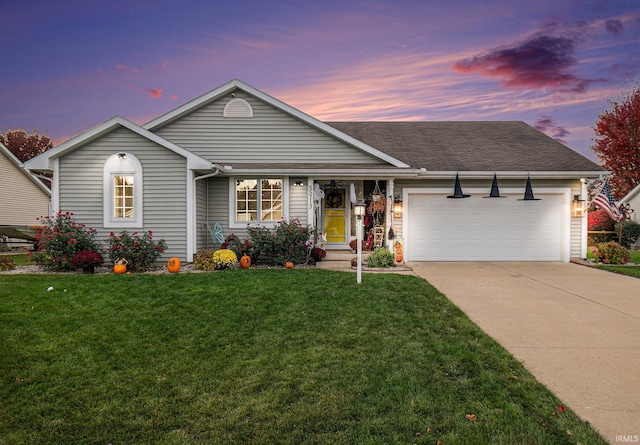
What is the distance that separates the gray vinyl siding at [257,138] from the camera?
38.4 feet

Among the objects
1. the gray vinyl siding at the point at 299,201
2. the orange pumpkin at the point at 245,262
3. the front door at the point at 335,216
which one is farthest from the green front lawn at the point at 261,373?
the front door at the point at 335,216

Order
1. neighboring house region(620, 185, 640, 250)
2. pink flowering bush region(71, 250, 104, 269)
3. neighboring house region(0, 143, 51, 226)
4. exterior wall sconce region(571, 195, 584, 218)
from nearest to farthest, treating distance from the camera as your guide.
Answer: pink flowering bush region(71, 250, 104, 269) → exterior wall sconce region(571, 195, 584, 218) → neighboring house region(0, 143, 51, 226) → neighboring house region(620, 185, 640, 250)

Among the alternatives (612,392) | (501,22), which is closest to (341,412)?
(612,392)

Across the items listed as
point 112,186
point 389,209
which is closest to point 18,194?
point 112,186

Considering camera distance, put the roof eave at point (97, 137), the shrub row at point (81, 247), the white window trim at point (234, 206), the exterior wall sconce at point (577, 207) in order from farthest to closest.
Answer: the exterior wall sconce at point (577, 207)
the white window trim at point (234, 206)
the roof eave at point (97, 137)
the shrub row at point (81, 247)

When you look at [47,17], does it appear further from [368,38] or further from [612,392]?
[612,392]

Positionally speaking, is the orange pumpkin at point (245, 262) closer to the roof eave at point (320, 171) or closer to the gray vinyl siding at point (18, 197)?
the roof eave at point (320, 171)

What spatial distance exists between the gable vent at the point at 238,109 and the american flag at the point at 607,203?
11864 mm

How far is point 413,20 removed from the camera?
41.9 feet

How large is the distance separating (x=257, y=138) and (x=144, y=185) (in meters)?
3.64

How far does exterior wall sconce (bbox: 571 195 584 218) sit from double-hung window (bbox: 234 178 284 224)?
941cm

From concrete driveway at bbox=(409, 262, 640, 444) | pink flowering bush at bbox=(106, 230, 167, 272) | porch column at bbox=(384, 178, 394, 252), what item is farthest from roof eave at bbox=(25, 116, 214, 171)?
concrete driveway at bbox=(409, 262, 640, 444)

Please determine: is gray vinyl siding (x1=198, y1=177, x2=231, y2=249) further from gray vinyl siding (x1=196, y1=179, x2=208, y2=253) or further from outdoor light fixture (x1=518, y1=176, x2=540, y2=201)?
outdoor light fixture (x1=518, y1=176, x2=540, y2=201)

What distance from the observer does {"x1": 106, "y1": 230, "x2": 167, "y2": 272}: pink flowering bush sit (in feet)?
31.2
